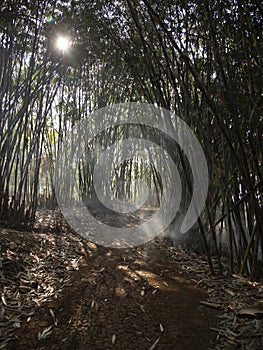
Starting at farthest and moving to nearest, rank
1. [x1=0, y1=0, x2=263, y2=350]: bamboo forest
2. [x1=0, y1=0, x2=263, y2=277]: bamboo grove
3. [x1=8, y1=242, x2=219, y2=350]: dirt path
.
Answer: [x1=0, y1=0, x2=263, y2=277]: bamboo grove
[x1=0, y1=0, x2=263, y2=350]: bamboo forest
[x1=8, y1=242, x2=219, y2=350]: dirt path

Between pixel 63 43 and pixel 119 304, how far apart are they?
2.76m

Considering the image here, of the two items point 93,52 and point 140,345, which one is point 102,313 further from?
point 93,52

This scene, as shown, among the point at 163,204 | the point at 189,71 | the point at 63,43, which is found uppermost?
the point at 63,43

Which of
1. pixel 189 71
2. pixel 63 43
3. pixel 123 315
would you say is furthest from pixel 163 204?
pixel 123 315

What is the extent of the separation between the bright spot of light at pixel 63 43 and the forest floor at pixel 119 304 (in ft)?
6.72

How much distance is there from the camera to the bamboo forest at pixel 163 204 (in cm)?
124

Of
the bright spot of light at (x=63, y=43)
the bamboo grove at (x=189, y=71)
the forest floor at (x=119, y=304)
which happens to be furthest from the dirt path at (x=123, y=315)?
the bright spot of light at (x=63, y=43)

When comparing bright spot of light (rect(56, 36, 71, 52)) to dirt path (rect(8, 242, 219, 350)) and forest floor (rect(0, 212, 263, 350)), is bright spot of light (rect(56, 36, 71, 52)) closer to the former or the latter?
forest floor (rect(0, 212, 263, 350))

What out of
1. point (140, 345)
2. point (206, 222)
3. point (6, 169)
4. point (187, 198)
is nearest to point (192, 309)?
point (140, 345)

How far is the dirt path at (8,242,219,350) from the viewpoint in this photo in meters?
1.10

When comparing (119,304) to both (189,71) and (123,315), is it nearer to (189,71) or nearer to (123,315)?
(123,315)

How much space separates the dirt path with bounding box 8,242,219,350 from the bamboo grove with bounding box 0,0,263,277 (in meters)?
0.45

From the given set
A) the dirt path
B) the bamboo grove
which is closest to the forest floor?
the dirt path

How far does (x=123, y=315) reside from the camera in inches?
51.8
